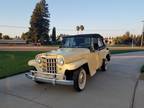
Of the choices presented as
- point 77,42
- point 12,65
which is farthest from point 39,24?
point 77,42

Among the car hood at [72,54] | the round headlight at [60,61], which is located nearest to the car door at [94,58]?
the car hood at [72,54]

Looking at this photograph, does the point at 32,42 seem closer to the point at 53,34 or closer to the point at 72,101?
the point at 53,34

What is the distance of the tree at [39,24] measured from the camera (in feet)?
210

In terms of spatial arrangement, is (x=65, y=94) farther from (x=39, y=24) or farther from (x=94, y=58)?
(x=39, y=24)

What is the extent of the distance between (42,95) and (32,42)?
61774mm

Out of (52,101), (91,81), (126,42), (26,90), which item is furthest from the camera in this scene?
(126,42)

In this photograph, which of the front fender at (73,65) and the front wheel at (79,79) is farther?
the front wheel at (79,79)

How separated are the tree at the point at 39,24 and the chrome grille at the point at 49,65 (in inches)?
2269

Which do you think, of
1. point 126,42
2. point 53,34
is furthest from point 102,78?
point 126,42

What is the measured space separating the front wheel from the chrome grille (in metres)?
0.69

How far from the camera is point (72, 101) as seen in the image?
596cm

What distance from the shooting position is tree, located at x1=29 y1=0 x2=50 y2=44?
2522 inches

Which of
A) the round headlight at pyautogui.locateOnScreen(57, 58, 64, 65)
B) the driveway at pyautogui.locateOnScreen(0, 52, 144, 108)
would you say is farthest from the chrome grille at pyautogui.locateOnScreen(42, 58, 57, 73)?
the driveway at pyautogui.locateOnScreen(0, 52, 144, 108)

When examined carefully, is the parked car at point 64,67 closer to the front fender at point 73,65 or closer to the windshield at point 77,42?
the front fender at point 73,65
